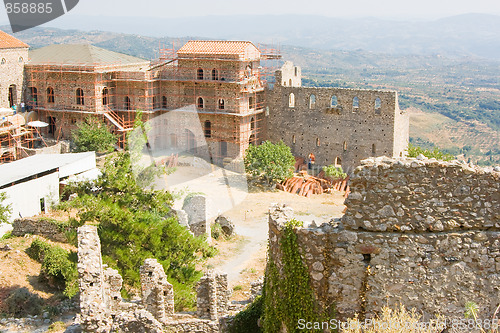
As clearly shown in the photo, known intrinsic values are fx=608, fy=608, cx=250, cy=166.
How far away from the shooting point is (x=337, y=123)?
3650 centimetres

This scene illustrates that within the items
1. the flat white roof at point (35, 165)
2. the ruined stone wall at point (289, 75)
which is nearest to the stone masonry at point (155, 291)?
the flat white roof at point (35, 165)

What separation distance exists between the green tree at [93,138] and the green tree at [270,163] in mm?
8223

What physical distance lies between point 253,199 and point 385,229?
2362cm

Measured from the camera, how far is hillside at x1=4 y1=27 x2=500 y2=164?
90.4 meters

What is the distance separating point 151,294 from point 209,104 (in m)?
24.7

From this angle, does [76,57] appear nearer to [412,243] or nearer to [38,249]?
[38,249]

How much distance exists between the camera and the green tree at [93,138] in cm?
3556

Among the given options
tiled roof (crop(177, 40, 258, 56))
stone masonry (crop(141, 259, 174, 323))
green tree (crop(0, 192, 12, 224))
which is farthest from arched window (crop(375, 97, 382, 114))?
stone masonry (crop(141, 259, 174, 323))

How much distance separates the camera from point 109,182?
23.0 meters

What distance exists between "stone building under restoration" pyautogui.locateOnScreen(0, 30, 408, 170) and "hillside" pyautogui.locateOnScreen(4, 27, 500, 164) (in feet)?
21.8

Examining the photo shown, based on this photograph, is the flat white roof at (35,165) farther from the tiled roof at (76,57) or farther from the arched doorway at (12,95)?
the arched doorway at (12,95)

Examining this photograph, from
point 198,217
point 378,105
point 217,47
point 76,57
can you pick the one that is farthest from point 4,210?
point 378,105

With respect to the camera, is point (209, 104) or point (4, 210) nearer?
point (4, 210)

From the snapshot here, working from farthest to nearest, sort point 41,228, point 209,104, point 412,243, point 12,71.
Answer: point 12,71, point 209,104, point 41,228, point 412,243
